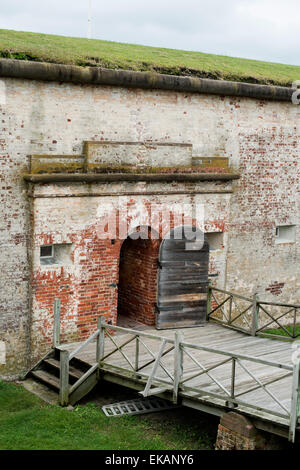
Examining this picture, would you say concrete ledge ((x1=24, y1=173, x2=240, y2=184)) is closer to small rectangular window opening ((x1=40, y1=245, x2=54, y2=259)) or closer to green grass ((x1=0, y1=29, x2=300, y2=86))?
small rectangular window opening ((x1=40, y1=245, x2=54, y2=259))

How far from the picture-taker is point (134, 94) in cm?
1225

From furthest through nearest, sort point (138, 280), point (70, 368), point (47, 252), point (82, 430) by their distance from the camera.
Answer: point (138, 280), point (47, 252), point (70, 368), point (82, 430)

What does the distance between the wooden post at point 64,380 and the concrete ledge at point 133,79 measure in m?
4.97

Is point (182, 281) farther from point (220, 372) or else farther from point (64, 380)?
point (64, 380)

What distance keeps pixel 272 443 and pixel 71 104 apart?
6926 mm

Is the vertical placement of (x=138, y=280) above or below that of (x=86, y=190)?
below

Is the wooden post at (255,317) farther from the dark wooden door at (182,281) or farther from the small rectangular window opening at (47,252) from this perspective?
the small rectangular window opening at (47,252)

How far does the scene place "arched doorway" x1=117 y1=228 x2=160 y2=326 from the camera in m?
12.8

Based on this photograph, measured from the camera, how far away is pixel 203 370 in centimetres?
909

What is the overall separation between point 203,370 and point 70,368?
304 centimetres

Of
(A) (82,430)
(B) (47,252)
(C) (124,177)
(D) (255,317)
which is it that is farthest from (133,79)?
(A) (82,430)

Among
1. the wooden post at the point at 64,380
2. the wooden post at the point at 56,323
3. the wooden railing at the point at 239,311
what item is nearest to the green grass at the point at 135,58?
the wooden post at the point at 56,323

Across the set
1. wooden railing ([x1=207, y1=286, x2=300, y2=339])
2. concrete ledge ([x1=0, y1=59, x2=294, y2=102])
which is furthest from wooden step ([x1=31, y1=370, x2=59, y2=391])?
concrete ledge ([x1=0, y1=59, x2=294, y2=102])

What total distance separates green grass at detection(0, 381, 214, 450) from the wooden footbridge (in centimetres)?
54
